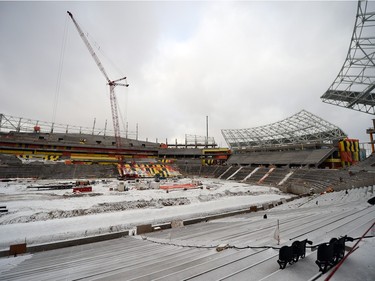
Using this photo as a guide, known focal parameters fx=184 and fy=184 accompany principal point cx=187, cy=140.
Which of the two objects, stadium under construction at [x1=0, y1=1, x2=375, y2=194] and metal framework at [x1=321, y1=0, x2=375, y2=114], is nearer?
metal framework at [x1=321, y1=0, x2=375, y2=114]

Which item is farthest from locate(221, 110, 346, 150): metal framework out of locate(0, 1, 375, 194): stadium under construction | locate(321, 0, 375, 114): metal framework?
locate(321, 0, 375, 114): metal framework

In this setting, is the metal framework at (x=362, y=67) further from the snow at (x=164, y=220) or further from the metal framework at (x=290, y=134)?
the metal framework at (x=290, y=134)

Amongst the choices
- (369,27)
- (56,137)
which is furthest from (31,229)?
(56,137)

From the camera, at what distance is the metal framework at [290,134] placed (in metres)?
54.0

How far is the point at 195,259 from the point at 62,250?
954 centimetres

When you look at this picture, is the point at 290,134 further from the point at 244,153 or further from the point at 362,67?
the point at 362,67

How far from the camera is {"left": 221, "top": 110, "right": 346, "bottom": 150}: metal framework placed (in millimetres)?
54000

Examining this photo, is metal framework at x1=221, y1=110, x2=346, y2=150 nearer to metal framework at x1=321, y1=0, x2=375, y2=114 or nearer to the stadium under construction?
the stadium under construction

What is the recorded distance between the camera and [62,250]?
11148 millimetres

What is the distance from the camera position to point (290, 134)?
6391cm

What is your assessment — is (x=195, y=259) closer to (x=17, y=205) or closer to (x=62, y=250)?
(x=62, y=250)

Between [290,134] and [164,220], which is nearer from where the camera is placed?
[164,220]

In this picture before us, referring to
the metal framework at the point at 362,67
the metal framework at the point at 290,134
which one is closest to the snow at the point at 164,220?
the metal framework at the point at 362,67

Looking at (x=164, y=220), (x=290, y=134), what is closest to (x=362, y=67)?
(x=164, y=220)
